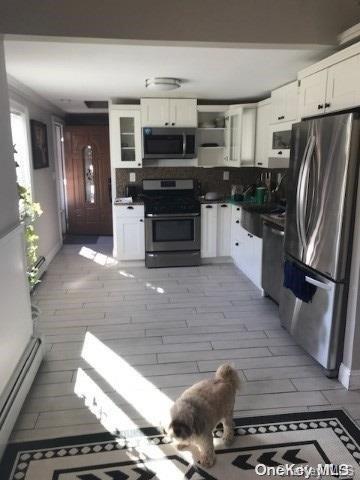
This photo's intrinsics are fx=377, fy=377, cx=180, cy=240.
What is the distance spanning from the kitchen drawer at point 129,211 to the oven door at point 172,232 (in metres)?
0.15

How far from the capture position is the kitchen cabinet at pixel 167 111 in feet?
16.6

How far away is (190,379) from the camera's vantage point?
8.61 ft

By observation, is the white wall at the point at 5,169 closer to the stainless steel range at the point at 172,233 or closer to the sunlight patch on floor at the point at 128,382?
the sunlight patch on floor at the point at 128,382

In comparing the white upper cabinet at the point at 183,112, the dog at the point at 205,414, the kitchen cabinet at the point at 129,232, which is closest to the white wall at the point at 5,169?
the dog at the point at 205,414

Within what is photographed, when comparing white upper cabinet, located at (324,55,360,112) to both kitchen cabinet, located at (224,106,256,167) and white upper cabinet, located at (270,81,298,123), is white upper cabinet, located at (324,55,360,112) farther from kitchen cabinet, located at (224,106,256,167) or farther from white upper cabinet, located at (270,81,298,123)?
kitchen cabinet, located at (224,106,256,167)

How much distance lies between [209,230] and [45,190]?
94.0 inches

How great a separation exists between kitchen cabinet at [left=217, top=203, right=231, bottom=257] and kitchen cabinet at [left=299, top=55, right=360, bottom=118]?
2.28 m

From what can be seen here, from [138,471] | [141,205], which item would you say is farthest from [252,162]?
[138,471]

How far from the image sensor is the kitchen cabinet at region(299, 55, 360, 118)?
92.0 inches

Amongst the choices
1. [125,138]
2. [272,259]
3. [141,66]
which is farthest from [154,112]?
[272,259]

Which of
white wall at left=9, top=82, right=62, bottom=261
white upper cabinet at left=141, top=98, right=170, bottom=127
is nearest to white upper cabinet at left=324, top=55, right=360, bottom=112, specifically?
white upper cabinet at left=141, top=98, right=170, bottom=127

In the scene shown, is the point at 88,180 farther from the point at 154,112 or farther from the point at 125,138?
the point at 154,112

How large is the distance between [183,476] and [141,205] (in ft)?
12.1

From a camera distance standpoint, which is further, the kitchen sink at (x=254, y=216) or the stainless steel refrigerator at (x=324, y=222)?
the kitchen sink at (x=254, y=216)
